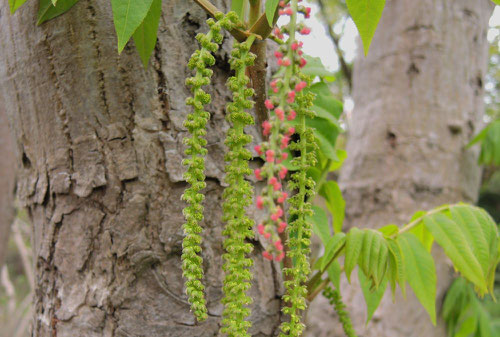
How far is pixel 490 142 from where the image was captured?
1.81 metres

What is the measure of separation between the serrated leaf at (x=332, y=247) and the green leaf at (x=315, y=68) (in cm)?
40

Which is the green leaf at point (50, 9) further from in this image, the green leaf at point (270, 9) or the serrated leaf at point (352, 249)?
the serrated leaf at point (352, 249)

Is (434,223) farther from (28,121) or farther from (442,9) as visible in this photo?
(442,9)

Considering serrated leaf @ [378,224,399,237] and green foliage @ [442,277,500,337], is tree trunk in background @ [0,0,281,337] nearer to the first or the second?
serrated leaf @ [378,224,399,237]

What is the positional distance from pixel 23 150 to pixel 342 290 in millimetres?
1524

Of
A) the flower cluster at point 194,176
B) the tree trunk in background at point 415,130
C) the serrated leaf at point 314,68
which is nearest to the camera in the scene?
the flower cluster at point 194,176

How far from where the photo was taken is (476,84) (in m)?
1.98

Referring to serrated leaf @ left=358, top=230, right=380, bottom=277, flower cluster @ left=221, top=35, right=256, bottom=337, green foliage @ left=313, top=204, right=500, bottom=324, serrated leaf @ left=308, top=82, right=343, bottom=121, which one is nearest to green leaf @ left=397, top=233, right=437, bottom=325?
green foliage @ left=313, top=204, right=500, bottom=324

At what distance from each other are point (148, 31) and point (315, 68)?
423 mm

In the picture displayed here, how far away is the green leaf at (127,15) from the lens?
0.64 metres

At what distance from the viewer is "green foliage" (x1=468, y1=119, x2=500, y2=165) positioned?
1.77 meters

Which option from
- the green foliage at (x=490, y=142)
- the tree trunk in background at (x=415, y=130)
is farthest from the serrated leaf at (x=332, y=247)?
the green foliage at (x=490, y=142)

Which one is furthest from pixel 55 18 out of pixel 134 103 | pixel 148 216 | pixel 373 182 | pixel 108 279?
pixel 373 182

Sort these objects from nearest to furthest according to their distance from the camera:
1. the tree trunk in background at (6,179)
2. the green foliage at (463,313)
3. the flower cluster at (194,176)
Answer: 1. the flower cluster at (194,176)
2. the green foliage at (463,313)
3. the tree trunk in background at (6,179)
